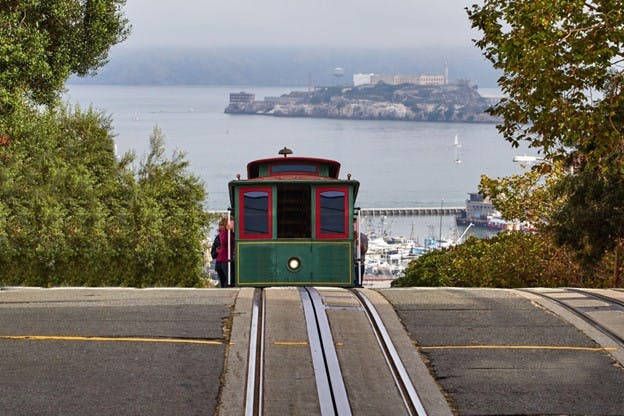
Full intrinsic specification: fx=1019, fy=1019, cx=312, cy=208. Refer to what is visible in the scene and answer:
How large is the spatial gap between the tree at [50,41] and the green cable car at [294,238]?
4.48 metres

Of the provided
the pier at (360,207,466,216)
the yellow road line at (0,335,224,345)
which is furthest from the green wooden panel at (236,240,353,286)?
the pier at (360,207,466,216)

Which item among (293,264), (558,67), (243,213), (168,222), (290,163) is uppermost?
(558,67)

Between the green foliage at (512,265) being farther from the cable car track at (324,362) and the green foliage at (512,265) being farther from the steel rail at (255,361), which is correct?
the steel rail at (255,361)

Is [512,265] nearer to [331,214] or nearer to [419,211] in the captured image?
[331,214]

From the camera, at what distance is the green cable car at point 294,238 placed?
66.8ft

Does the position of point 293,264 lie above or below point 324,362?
below

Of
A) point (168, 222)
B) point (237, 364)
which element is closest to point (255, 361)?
point (237, 364)

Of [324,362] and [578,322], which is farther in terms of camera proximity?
[578,322]

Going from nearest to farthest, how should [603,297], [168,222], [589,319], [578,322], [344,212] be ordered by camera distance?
[578,322] → [589,319] → [603,297] → [344,212] → [168,222]

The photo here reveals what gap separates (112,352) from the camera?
11.5 metres

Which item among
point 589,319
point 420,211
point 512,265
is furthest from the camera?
point 420,211

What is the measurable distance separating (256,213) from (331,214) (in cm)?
Answer: 150

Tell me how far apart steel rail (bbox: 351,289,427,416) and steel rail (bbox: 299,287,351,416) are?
0.58m

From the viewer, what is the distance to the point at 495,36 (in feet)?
56.5
